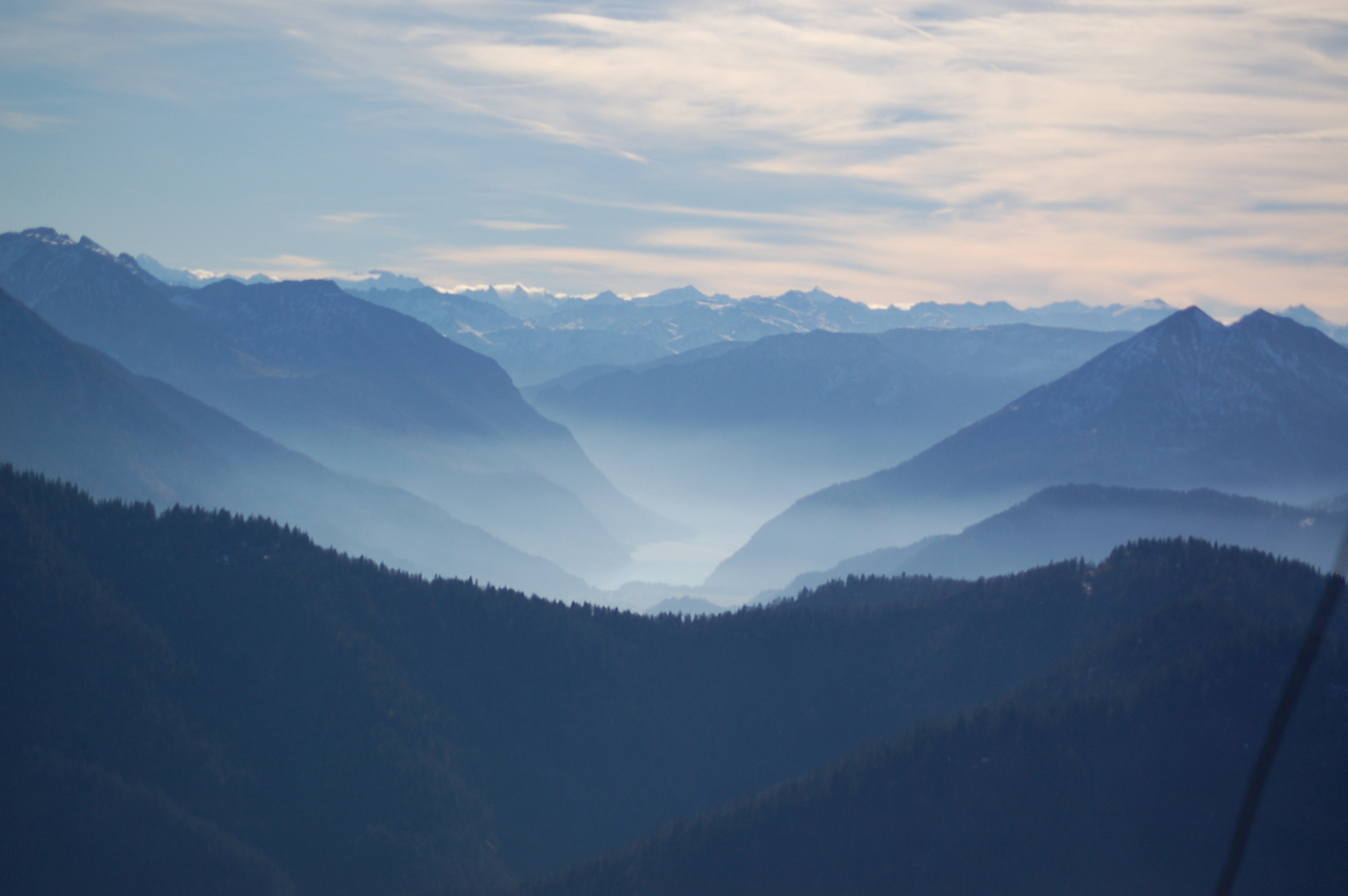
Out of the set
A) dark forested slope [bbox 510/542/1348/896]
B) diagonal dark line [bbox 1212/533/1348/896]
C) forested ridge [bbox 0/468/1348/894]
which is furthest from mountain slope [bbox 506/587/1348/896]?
diagonal dark line [bbox 1212/533/1348/896]

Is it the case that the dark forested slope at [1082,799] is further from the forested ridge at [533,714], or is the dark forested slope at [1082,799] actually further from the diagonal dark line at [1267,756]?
the diagonal dark line at [1267,756]

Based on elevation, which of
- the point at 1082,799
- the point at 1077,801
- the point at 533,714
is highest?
the point at 1082,799

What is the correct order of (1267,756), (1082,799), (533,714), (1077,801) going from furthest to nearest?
(533,714) < (1082,799) < (1077,801) < (1267,756)

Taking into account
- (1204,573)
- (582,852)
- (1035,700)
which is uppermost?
(1204,573)

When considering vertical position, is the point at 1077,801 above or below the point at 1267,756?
below

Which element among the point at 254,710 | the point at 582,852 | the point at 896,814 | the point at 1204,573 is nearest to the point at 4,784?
the point at 254,710

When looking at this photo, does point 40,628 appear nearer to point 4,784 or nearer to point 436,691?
point 4,784

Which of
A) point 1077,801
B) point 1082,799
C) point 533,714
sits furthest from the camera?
point 533,714

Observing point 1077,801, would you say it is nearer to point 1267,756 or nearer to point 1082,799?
point 1082,799

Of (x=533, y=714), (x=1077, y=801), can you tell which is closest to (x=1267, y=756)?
(x=1077, y=801)
